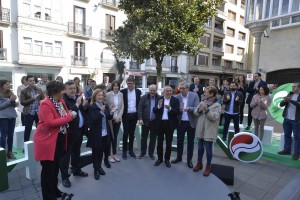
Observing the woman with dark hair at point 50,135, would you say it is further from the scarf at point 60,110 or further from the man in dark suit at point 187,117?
the man in dark suit at point 187,117

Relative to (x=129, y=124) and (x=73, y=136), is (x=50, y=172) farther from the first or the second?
(x=129, y=124)

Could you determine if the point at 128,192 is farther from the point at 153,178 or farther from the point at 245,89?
the point at 245,89

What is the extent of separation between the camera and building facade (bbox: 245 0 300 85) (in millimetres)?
15180

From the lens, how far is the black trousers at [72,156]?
390 centimetres

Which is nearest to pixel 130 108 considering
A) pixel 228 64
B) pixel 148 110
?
pixel 148 110

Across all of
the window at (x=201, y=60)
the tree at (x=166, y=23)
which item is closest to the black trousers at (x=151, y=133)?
the tree at (x=166, y=23)

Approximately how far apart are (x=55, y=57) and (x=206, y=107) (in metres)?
19.8

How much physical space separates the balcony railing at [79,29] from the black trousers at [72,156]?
66.4 feet

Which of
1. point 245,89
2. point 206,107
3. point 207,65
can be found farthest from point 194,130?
point 207,65

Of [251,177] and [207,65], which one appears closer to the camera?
[251,177]

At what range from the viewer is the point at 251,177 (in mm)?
4746

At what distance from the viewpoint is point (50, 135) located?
3.07 metres

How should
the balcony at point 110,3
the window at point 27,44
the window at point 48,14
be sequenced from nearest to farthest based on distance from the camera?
1. the window at point 27,44
2. the window at point 48,14
3. the balcony at point 110,3

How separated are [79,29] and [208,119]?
2138cm
